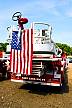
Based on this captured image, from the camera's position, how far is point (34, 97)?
11.1 m

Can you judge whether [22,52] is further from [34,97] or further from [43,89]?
[43,89]

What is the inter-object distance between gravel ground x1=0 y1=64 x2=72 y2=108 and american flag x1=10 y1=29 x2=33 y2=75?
96 cm

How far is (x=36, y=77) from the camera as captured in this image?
12.1 m

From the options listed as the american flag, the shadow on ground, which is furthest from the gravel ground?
the american flag

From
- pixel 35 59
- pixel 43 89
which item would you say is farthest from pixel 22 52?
pixel 43 89

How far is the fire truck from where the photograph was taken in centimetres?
1142

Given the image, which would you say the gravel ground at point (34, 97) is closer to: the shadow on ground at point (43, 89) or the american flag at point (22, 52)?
the shadow on ground at point (43, 89)

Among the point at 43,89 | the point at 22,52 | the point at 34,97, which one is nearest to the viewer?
the point at 34,97

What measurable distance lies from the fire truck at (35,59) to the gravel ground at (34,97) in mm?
496

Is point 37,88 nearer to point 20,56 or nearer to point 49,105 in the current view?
point 20,56

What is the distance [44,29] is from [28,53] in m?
2.17

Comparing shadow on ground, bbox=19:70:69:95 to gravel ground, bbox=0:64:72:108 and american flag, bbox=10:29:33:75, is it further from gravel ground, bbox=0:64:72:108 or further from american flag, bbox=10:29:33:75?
american flag, bbox=10:29:33:75

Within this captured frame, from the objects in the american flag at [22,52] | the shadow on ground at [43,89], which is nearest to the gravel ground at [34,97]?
the shadow on ground at [43,89]

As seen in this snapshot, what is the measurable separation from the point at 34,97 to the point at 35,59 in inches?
61.2
